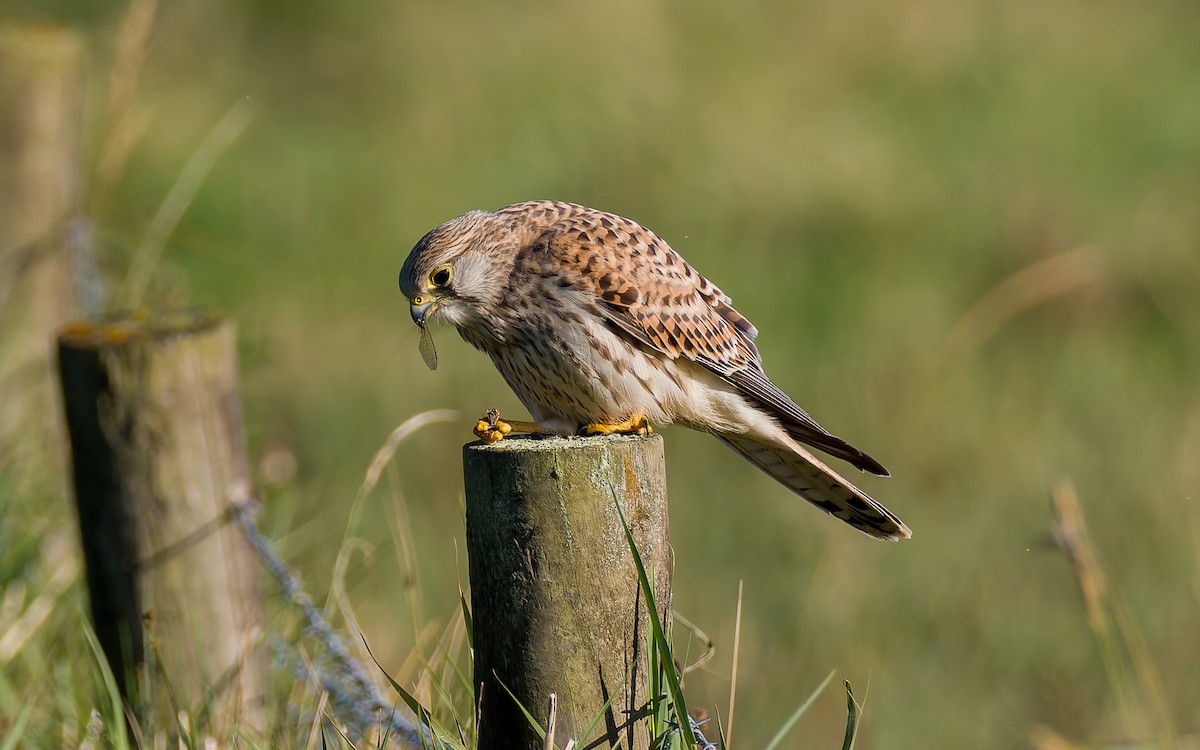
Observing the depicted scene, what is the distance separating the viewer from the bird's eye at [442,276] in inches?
131

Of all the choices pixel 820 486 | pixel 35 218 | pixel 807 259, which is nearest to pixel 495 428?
pixel 820 486

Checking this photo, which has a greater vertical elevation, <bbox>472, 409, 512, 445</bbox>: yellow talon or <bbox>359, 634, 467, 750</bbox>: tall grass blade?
<bbox>472, 409, 512, 445</bbox>: yellow talon

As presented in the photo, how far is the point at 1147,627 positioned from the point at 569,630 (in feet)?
13.8

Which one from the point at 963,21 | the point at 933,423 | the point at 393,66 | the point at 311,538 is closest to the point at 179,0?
the point at 393,66

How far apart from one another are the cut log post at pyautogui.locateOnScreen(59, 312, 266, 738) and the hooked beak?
50cm

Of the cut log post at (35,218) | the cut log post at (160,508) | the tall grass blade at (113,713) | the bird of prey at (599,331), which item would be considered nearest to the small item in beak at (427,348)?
the bird of prey at (599,331)

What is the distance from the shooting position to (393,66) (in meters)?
10.2

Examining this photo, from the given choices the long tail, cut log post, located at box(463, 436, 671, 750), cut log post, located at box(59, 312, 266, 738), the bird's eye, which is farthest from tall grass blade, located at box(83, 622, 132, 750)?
the long tail

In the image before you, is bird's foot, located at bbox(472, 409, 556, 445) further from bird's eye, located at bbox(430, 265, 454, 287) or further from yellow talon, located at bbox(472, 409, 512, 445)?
bird's eye, located at bbox(430, 265, 454, 287)

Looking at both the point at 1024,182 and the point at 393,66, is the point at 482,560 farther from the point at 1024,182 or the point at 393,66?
the point at 393,66

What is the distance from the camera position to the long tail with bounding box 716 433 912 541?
11.5ft

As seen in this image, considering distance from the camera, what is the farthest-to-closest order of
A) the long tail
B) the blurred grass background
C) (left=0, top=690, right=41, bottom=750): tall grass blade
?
the blurred grass background < the long tail < (left=0, top=690, right=41, bottom=750): tall grass blade

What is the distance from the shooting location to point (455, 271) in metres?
3.35

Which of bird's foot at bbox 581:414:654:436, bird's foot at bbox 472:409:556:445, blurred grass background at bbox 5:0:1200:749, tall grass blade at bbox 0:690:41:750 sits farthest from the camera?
blurred grass background at bbox 5:0:1200:749
